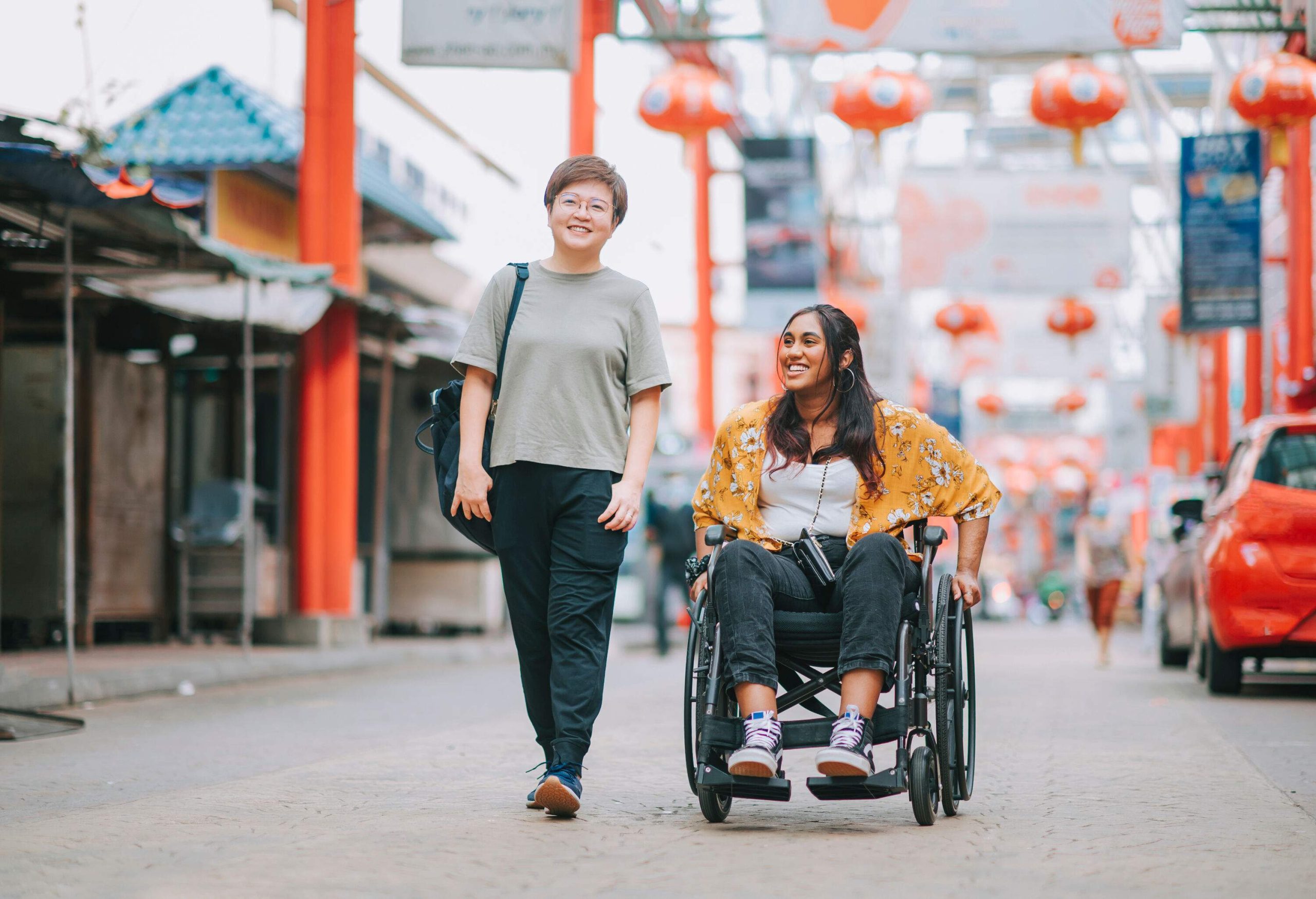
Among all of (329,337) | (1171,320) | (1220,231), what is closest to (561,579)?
(329,337)

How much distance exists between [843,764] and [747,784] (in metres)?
0.27

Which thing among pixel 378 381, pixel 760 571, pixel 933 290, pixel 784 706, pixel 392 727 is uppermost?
pixel 933 290

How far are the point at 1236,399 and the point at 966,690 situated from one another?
25190 millimetres

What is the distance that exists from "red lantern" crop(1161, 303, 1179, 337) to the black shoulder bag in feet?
77.7

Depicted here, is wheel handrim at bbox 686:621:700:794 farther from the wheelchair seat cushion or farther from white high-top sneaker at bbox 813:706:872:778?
white high-top sneaker at bbox 813:706:872:778

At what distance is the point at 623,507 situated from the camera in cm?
529

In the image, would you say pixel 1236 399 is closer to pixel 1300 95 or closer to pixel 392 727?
pixel 1300 95

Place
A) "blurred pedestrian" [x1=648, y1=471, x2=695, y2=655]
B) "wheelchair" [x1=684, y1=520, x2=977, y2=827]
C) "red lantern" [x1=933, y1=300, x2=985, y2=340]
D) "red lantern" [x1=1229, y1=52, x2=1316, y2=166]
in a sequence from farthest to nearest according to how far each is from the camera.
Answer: "red lantern" [x1=933, y1=300, x2=985, y2=340] < "blurred pedestrian" [x1=648, y1=471, x2=695, y2=655] < "red lantern" [x1=1229, y1=52, x2=1316, y2=166] < "wheelchair" [x1=684, y1=520, x2=977, y2=827]

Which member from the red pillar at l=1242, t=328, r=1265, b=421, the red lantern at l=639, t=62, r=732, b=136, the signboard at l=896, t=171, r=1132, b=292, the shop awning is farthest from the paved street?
the red pillar at l=1242, t=328, r=1265, b=421

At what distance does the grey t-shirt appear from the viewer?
5320 mm

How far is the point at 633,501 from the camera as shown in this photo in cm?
532

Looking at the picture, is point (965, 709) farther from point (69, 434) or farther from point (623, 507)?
point (69, 434)

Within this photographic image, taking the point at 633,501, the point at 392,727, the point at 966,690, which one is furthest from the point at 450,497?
the point at 392,727

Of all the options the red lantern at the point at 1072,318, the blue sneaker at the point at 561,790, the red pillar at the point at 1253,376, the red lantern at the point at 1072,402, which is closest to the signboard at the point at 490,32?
the blue sneaker at the point at 561,790
